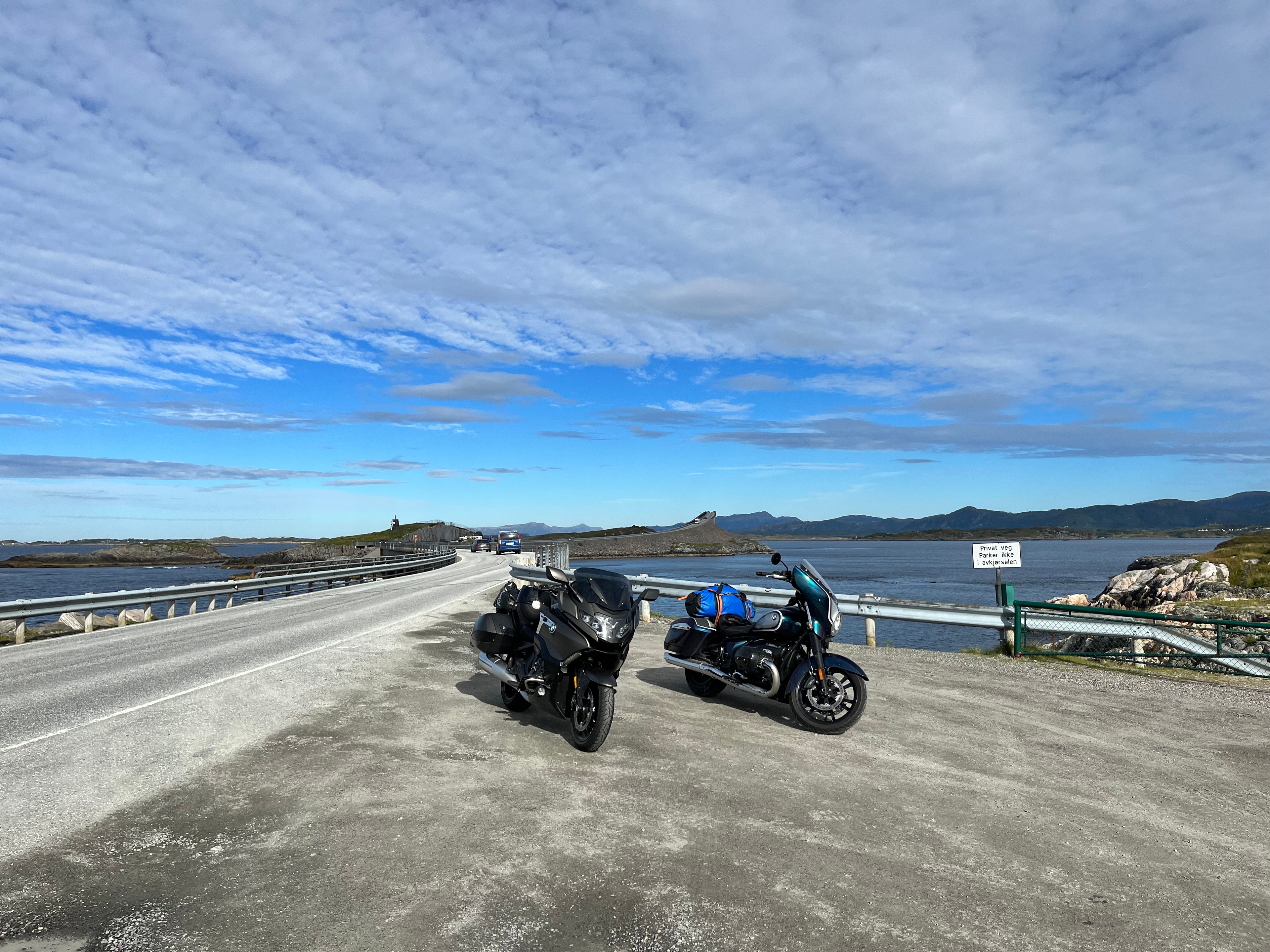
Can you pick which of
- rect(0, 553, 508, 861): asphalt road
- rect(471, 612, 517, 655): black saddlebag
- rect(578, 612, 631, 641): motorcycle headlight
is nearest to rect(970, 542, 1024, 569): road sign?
rect(578, 612, 631, 641): motorcycle headlight

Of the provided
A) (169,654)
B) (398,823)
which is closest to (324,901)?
(398,823)

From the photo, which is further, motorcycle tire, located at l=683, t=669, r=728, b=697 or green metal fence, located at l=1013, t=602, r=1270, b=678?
green metal fence, located at l=1013, t=602, r=1270, b=678

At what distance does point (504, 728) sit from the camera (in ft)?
23.4

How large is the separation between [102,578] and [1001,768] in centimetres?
9508

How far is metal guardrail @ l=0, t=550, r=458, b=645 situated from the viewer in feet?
47.9

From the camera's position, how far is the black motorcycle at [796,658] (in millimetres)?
7148

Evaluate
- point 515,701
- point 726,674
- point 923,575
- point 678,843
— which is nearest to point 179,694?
point 515,701

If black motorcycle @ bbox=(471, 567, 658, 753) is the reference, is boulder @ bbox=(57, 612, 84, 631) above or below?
below

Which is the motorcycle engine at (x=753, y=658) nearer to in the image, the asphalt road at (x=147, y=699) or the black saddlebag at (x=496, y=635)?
the black saddlebag at (x=496, y=635)

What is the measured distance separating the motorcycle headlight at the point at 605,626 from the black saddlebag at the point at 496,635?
4.95 ft

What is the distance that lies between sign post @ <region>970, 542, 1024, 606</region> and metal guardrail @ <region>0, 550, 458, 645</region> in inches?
682

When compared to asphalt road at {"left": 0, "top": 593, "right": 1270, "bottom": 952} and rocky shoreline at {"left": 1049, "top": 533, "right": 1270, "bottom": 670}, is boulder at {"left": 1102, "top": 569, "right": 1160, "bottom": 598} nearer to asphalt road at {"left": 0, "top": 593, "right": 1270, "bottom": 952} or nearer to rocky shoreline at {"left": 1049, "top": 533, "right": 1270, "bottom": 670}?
rocky shoreline at {"left": 1049, "top": 533, "right": 1270, "bottom": 670}

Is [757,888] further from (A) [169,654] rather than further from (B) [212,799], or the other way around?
(A) [169,654]

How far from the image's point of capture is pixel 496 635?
25.7ft
